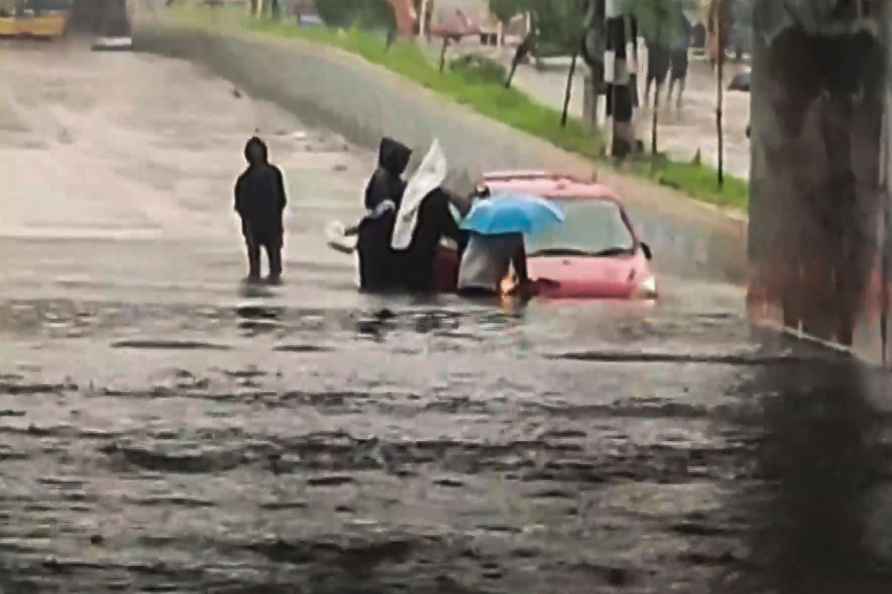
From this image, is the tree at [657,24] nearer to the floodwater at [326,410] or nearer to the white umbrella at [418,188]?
the floodwater at [326,410]

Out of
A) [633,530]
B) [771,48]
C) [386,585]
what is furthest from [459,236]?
[386,585]

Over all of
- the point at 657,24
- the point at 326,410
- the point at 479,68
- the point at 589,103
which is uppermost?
the point at 657,24

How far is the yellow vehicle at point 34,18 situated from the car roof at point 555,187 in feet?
5.81

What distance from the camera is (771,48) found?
7781mm

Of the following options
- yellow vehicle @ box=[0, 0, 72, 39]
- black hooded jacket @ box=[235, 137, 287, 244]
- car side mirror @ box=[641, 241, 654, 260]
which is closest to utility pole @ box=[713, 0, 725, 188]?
car side mirror @ box=[641, 241, 654, 260]

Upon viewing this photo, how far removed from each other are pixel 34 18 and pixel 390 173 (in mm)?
1513

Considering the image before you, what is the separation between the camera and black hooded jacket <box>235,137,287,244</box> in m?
7.83

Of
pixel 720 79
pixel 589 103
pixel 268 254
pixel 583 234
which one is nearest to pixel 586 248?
pixel 583 234

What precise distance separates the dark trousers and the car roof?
0.82 metres

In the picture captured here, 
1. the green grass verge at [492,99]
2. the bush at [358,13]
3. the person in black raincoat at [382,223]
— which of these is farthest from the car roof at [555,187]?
the bush at [358,13]

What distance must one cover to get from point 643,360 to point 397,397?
105cm

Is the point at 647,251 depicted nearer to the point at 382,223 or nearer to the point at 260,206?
the point at 382,223

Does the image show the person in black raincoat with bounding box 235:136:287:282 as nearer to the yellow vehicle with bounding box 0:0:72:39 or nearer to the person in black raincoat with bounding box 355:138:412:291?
the person in black raincoat with bounding box 355:138:412:291

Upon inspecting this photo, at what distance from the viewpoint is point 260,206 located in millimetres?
7910
